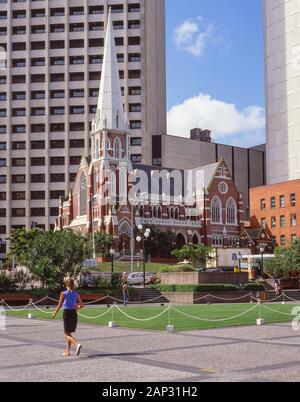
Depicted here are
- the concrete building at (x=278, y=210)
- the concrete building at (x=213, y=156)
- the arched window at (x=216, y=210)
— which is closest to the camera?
the concrete building at (x=278, y=210)

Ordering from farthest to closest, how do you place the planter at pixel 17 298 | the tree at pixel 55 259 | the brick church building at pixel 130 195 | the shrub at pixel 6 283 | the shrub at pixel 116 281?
the brick church building at pixel 130 195 < the shrub at pixel 116 281 < the shrub at pixel 6 283 < the tree at pixel 55 259 < the planter at pixel 17 298

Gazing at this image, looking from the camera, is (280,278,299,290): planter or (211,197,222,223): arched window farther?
(211,197,222,223): arched window

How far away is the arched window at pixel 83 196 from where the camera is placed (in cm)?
9589

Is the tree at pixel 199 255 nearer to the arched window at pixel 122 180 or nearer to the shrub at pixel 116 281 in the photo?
the shrub at pixel 116 281

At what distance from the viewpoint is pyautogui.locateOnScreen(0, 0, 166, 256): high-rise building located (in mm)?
113000

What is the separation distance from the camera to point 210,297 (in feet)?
142

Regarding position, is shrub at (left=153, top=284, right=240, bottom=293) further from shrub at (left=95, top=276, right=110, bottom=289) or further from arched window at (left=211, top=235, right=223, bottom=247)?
arched window at (left=211, top=235, right=223, bottom=247)

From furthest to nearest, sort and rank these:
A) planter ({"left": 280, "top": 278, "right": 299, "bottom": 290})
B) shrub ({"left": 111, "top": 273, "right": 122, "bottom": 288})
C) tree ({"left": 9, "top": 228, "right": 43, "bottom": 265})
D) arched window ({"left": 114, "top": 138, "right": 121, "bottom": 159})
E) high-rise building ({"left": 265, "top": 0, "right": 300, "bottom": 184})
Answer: high-rise building ({"left": 265, "top": 0, "right": 300, "bottom": 184}) → arched window ({"left": 114, "top": 138, "right": 121, "bottom": 159}) → tree ({"left": 9, "top": 228, "right": 43, "bottom": 265}) → planter ({"left": 280, "top": 278, "right": 299, "bottom": 290}) → shrub ({"left": 111, "top": 273, "right": 122, "bottom": 288})

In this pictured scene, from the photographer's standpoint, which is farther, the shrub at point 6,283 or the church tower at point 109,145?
the church tower at point 109,145

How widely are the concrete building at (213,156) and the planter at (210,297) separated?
7231 centimetres

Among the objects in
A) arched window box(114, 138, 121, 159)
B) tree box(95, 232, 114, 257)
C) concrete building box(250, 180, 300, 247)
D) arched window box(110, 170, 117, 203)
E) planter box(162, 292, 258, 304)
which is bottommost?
planter box(162, 292, 258, 304)

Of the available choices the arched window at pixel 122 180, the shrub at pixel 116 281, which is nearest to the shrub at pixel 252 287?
the shrub at pixel 116 281

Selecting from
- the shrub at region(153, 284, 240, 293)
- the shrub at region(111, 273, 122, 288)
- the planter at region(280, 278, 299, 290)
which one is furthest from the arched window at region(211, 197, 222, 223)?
the shrub at region(153, 284, 240, 293)

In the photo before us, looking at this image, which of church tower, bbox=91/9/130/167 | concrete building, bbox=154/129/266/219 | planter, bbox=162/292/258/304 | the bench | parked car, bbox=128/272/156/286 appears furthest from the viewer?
concrete building, bbox=154/129/266/219
